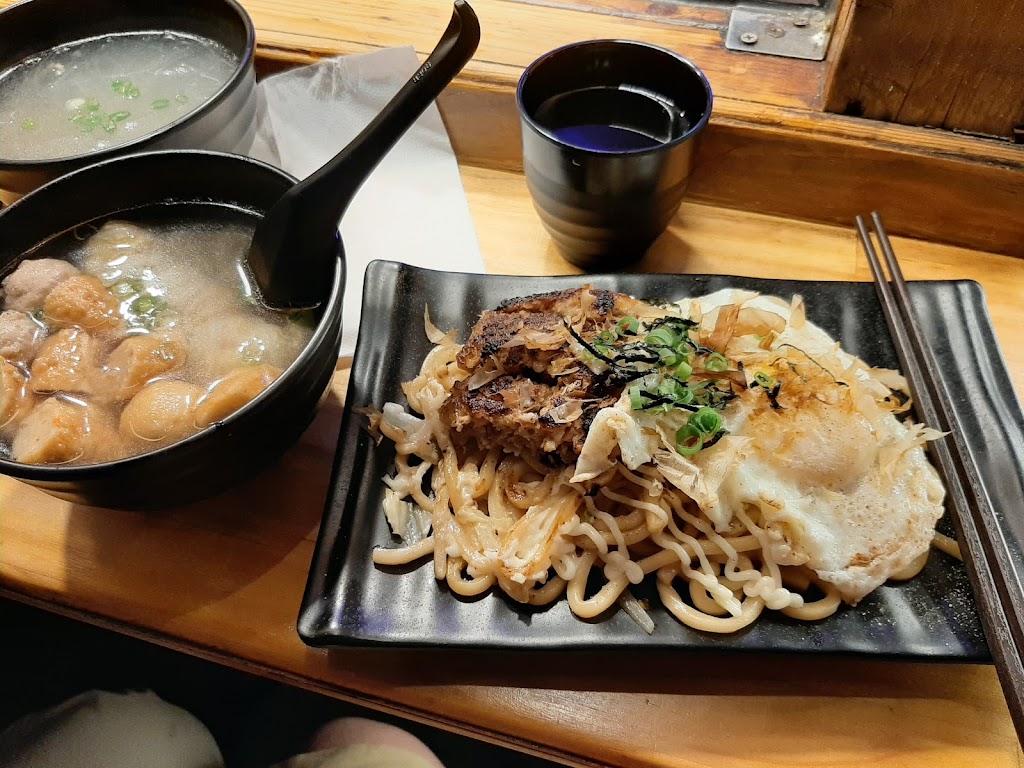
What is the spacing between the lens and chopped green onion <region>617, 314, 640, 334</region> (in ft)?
5.61

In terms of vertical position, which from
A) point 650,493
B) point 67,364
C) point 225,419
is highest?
point 225,419

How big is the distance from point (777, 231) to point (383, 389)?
1.39 meters

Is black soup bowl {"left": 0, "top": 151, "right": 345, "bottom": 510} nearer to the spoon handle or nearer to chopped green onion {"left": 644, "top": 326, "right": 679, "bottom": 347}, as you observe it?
the spoon handle

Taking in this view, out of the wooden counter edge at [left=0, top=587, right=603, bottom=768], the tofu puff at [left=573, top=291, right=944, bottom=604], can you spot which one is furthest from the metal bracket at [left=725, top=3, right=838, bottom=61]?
the wooden counter edge at [left=0, top=587, right=603, bottom=768]

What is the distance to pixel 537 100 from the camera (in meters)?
2.19

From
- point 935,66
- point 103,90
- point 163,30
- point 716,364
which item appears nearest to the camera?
point 716,364

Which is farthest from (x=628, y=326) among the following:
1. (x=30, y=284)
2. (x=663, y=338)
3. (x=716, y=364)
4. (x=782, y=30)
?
(x=782, y=30)

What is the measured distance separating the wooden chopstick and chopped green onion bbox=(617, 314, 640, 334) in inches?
27.1

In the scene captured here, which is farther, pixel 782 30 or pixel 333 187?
pixel 782 30

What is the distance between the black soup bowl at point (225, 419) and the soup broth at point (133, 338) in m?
0.05

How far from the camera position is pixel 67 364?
1524 millimetres

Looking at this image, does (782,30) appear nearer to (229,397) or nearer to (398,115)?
(398,115)

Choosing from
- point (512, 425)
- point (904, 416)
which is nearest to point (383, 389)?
point (512, 425)

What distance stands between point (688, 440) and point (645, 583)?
1.05ft
